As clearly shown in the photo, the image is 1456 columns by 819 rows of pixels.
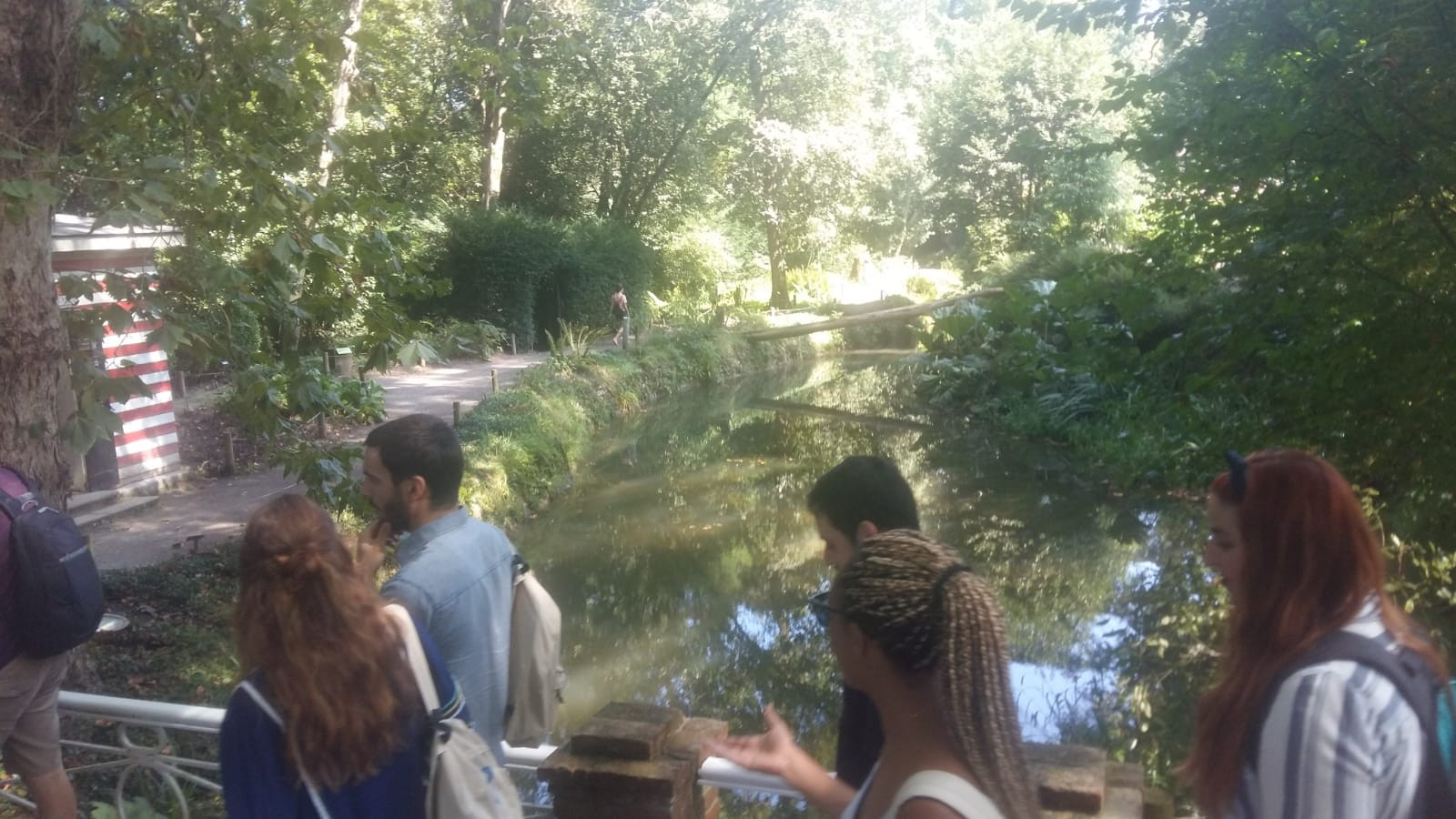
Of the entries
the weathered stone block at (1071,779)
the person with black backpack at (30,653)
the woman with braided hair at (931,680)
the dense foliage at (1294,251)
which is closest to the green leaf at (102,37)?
the person with black backpack at (30,653)

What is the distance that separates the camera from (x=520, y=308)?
2580cm

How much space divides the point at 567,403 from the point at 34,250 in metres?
11.9

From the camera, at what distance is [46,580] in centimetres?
297

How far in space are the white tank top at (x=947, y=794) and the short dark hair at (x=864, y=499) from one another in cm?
86

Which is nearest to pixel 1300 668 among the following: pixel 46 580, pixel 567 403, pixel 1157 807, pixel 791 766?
pixel 791 766

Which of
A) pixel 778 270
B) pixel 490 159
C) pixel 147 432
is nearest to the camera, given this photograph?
pixel 147 432

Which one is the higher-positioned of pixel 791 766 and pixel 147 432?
pixel 791 766

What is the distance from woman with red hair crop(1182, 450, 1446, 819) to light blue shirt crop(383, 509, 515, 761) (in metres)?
1.50

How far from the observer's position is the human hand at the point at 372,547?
213 centimetres

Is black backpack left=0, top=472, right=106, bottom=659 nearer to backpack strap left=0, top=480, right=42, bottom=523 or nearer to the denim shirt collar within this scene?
backpack strap left=0, top=480, right=42, bottom=523

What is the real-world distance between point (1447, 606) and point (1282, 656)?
6.75 metres

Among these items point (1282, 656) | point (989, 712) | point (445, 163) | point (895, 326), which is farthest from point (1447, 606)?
point (445, 163)

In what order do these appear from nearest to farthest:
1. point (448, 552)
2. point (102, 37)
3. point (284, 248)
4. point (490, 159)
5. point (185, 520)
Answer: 1. point (448, 552)
2. point (102, 37)
3. point (284, 248)
4. point (185, 520)
5. point (490, 159)

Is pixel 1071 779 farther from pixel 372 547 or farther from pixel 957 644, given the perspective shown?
pixel 372 547
